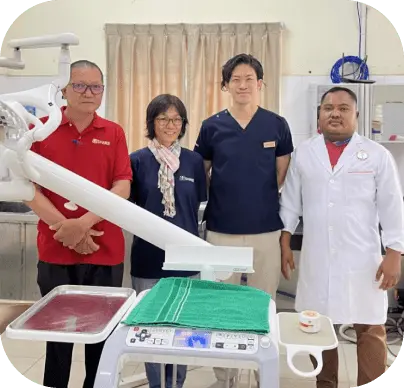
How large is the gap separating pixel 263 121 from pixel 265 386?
4.02 ft

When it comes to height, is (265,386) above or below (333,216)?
below

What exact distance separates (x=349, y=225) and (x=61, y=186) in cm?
107

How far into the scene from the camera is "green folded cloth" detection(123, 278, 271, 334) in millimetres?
921

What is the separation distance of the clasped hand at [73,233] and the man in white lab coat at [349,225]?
789mm

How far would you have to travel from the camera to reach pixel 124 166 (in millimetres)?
1645

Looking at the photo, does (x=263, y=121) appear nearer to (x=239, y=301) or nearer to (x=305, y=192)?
(x=305, y=192)

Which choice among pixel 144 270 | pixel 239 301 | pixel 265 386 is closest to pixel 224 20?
pixel 144 270

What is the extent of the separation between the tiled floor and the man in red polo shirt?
0.43 m

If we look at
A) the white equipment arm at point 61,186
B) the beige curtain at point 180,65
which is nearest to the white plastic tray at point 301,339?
the white equipment arm at point 61,186

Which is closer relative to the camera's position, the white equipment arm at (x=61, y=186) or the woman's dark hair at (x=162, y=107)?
the white equipment arm at (x=61, y=186)

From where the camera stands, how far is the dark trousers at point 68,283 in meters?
1.65

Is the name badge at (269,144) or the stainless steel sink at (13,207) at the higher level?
the name badge at (269,144)

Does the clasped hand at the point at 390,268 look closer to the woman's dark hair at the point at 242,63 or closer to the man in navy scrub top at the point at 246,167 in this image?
the man in navy scrub top at the point at 246,167

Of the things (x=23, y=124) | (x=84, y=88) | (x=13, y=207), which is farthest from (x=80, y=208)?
(x=13, y=207)
